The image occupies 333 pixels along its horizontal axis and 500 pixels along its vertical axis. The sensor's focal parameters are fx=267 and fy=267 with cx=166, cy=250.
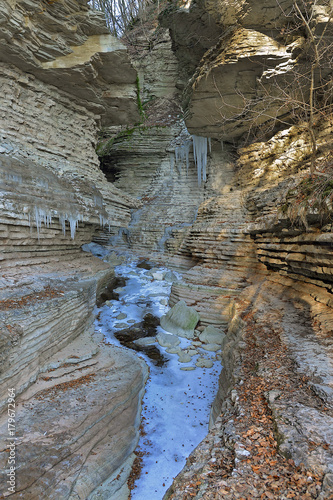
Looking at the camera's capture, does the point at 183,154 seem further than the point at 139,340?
Yes

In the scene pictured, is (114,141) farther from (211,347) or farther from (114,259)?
(211,347)

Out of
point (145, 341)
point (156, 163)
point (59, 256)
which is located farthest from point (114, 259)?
point (145, 341)

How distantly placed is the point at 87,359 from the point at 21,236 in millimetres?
4114

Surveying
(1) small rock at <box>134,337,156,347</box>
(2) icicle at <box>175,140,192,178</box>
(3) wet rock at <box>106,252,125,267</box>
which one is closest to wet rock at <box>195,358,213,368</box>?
(1) small rock at <box>134,337,156,347</box>

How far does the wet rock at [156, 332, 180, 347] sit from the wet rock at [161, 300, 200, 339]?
39 centimetres

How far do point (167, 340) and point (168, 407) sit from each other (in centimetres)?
268

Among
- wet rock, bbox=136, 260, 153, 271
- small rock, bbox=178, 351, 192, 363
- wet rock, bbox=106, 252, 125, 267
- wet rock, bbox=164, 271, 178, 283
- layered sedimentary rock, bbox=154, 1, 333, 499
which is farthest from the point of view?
wet rock, bbox=106, 252, 125, 267

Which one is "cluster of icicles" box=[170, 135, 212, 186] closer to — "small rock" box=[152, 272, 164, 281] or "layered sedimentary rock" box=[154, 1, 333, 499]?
"layered sedimentary rock" box=[154, 1, 333, 499]

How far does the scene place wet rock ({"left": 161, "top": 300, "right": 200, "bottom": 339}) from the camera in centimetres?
901

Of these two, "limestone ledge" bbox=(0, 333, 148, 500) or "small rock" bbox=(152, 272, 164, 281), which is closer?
"limestone ledge" bbox=(0, 333, 148, 500)

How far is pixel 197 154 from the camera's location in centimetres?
1823

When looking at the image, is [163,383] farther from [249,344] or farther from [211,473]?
[211,473]

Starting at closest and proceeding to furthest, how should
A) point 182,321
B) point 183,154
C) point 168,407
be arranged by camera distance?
1. point 168,407
2. point 182,321
3. point 183,154

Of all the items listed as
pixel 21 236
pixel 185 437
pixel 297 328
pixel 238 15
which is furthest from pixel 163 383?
pixel 238 15
